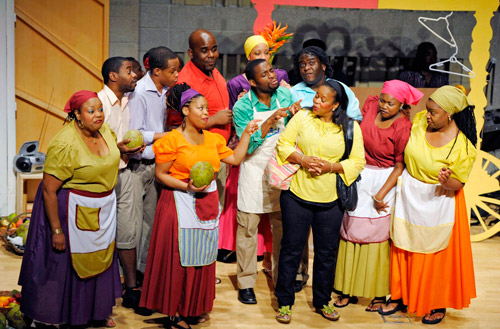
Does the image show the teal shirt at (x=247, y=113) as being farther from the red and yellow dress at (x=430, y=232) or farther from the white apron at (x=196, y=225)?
A: the red and yellow dress at (x=430, y=232)

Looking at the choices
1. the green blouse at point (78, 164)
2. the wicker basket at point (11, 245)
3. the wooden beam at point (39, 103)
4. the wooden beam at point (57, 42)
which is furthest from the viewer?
the wooden beam at point (39, 103)

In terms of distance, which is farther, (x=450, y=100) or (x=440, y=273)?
(x=440, y=273)

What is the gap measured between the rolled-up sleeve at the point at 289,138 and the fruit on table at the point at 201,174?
0.62 meters

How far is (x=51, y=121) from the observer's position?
6680 mm

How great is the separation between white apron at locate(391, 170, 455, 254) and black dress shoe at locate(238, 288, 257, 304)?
1.24 meters

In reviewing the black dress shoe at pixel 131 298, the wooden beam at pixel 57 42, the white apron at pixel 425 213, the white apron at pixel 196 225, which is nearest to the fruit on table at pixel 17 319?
the black dress shoe at pixel 131 298

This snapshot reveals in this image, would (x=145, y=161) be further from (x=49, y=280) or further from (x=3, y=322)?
(x=3, y=322)

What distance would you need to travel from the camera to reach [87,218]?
3668mm

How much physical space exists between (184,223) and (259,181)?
84cm

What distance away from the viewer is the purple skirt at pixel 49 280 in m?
3.66

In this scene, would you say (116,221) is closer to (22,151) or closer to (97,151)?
(97,151)

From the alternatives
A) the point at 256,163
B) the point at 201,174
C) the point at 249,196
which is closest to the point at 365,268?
the point at 249,196

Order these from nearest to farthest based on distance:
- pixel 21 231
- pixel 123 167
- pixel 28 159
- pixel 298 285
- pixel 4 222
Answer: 1. pixel 123 167
2. pixel 298 285
3. pixel 21 231
4. pixel 4 222
5. pixel 28 159

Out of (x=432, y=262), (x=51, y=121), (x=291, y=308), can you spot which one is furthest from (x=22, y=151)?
(x=432, y=262)
